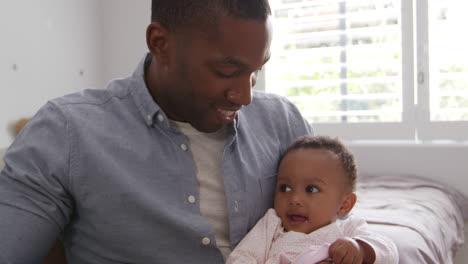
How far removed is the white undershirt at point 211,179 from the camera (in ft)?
3.37

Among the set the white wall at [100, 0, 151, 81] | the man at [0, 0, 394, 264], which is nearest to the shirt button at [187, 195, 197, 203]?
the man at [0, 0, 394, 264]

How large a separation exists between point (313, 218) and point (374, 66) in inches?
59.1

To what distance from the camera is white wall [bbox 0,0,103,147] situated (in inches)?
87.5

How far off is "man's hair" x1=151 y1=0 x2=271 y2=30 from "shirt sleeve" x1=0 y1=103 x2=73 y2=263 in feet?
0.95

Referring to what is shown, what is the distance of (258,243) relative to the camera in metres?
1.03

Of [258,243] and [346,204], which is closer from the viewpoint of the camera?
[258,243]

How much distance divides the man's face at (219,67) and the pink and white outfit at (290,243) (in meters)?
0.25

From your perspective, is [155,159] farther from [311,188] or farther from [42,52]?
[42,52]

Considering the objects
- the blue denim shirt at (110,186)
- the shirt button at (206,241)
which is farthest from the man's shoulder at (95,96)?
the shirt button at (206,241)

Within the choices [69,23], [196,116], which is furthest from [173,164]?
[69,23]

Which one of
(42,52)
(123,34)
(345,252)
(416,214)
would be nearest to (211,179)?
(345,252)

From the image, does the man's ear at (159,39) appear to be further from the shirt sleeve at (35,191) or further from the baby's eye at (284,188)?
the baby's eye at (284,188)

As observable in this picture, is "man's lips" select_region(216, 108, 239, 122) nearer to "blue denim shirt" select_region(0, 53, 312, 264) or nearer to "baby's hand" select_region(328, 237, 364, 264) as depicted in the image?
"blue denim shirt" select_region(0, 53, 312, 264)

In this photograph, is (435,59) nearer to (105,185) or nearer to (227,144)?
(227,144)
